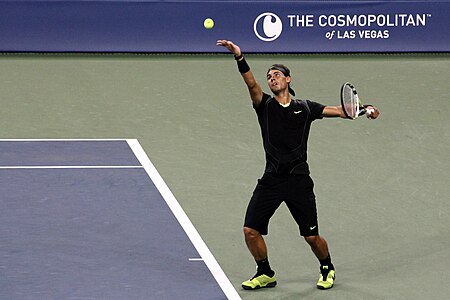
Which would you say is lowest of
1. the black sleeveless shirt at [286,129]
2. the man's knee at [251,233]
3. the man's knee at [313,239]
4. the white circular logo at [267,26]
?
the man's knee at [313,239]

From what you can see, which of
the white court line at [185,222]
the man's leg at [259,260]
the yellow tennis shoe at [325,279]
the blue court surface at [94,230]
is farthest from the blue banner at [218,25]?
the yellow tennis shoe at [325,279]

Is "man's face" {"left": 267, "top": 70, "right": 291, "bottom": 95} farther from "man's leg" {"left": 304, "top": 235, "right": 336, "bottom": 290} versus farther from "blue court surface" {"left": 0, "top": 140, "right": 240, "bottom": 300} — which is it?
"blue court surface" {"left": 0, "top": 140, "right": 240, "bottom": 300}

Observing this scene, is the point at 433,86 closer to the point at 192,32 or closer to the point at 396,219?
the point at 192,32

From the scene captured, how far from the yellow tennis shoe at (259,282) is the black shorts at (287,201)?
1.37 feet

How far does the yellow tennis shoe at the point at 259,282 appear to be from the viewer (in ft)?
37.3

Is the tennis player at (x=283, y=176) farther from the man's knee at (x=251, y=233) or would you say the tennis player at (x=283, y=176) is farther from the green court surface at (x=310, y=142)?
the green court surface at (x=310, y=142)

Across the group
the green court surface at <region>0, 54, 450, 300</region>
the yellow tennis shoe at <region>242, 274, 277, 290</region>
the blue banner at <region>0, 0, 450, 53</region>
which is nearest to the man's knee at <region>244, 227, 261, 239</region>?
the yellow tennis shoe at <region>242, 274, 277, 290</region>

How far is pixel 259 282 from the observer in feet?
37.4

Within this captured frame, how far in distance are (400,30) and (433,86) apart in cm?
223

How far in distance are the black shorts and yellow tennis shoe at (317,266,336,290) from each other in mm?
353

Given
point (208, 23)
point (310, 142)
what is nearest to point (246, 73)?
point (310, 142)

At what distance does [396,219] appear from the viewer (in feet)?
45.1

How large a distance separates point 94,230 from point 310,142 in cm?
477

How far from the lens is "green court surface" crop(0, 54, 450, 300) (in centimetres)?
1227
